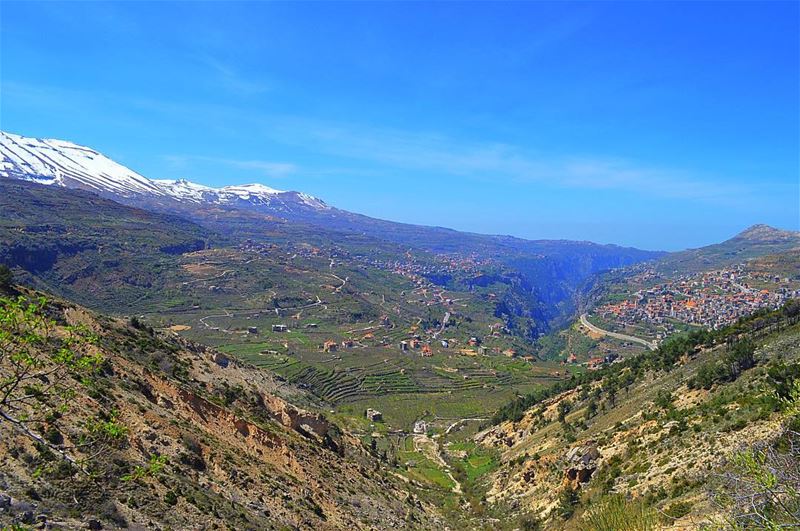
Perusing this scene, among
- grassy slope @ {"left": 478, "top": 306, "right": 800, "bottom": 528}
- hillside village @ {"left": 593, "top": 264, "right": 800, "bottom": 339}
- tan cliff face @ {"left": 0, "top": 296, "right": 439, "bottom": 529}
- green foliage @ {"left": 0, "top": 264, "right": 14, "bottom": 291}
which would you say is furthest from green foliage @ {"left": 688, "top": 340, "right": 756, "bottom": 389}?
hillside village @ {"left": 593, "top": 264, "right": 800, "bottom": 339}

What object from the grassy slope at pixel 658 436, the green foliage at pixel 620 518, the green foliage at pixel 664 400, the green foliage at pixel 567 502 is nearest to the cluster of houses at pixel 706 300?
the grassy slope at pixel 658 436

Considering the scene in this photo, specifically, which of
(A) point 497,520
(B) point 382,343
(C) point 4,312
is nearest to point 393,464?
(A) point 497,520

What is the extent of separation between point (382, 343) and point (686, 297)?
351 ft

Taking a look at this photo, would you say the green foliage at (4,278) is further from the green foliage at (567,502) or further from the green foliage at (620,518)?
the green foliage at (567,502)

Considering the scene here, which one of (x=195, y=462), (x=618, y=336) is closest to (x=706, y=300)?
(x=618, y=336)

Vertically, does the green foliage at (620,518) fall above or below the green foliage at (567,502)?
above

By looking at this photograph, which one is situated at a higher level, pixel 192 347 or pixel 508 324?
pixel 192 347

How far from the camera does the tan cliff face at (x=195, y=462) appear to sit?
12242 mm

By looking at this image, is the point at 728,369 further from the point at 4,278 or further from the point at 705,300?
the point at 705,300

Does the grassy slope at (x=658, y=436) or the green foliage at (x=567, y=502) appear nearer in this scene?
the grassy slope at (x=658, y=436)

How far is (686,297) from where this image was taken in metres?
151

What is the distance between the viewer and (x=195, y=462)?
1817 cm

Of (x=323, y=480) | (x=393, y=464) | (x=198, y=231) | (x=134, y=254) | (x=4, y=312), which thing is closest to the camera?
(x=4, y=312)

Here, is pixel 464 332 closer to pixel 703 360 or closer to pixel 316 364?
pixel 316 364
